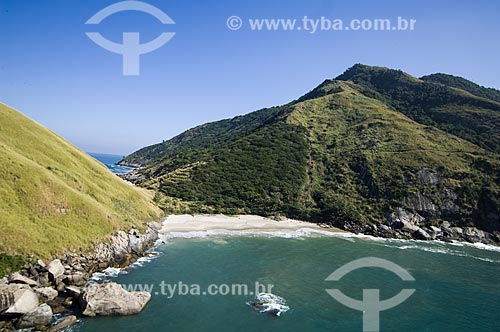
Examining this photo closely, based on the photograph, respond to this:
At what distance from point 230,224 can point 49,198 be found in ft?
126

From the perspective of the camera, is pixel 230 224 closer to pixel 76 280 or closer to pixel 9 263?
pixel 76 280

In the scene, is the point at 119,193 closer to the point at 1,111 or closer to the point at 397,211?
the point at 1,111

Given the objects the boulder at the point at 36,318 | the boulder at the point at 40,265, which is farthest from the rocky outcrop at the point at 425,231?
the boulder at the point at 36,318

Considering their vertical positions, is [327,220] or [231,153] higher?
[231,153]

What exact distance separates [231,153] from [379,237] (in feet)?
180

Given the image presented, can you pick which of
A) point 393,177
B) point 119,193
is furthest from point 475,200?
point 119,193

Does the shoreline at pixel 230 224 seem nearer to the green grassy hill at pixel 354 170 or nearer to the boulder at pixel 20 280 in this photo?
the green grassy hill at pixel 354 170

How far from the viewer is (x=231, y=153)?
114m

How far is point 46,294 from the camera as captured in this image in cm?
3297

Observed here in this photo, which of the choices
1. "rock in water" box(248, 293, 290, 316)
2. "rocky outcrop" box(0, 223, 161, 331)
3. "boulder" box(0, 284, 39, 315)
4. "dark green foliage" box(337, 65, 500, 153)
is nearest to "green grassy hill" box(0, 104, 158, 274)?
"rocky outcrop" box(0, 223, 161, 331)

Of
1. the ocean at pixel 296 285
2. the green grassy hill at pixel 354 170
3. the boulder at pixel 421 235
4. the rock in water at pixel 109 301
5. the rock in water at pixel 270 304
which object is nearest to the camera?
the rock in water at pixel 109 301

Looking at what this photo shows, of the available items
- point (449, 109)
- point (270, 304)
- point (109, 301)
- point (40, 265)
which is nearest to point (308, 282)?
point (270, 304)

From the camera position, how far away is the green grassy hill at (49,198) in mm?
38500

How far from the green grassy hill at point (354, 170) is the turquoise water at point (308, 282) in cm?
1756
